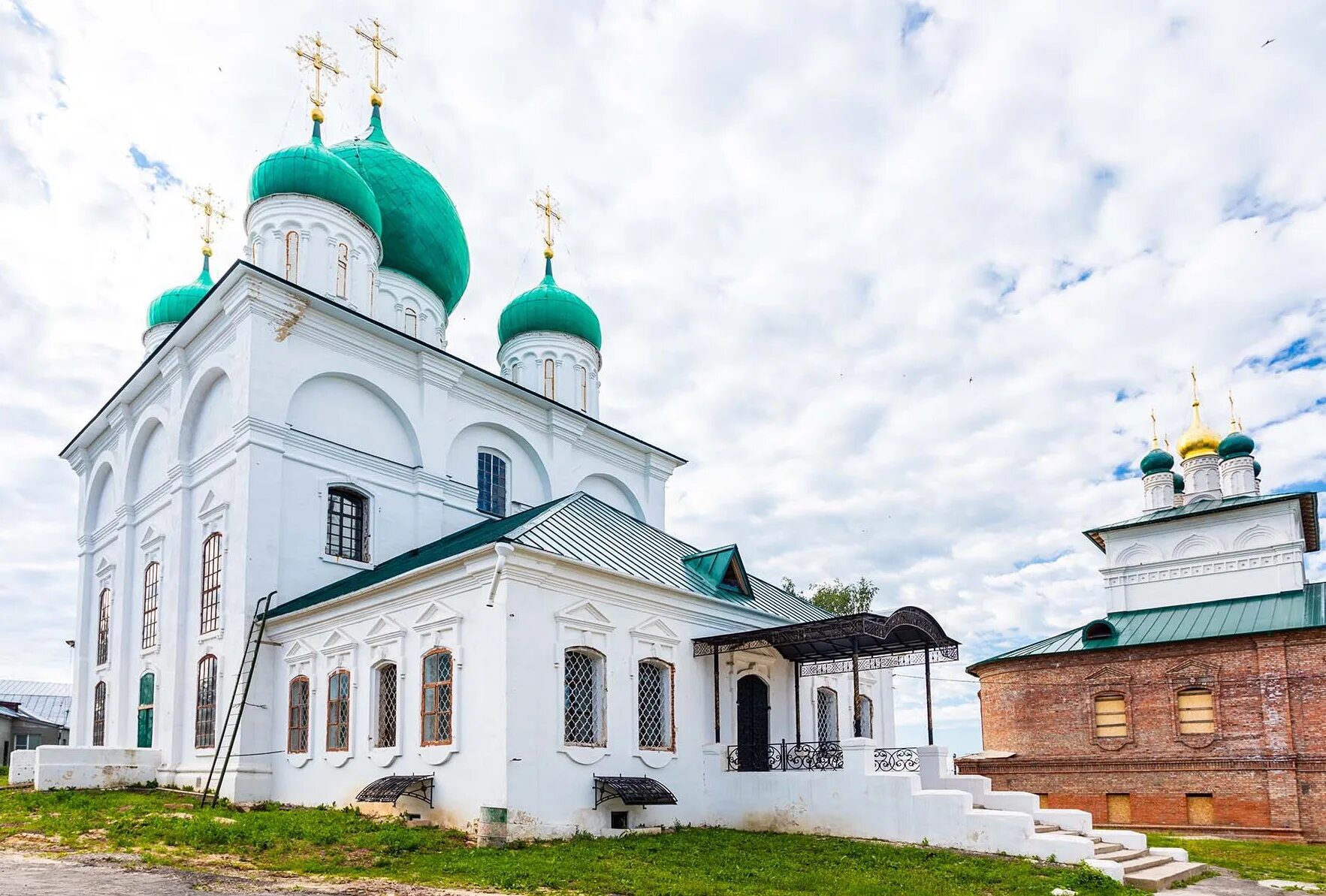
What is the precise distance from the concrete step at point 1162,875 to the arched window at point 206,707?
13.6 metres

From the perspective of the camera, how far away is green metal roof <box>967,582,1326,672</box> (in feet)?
67.7

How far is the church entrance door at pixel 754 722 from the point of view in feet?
51.5

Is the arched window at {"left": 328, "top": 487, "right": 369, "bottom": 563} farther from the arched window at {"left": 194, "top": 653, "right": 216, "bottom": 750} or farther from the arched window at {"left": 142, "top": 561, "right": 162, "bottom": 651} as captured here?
the arched window at {"left": 142, "top": 561, "right": 162, "bottom": 651}

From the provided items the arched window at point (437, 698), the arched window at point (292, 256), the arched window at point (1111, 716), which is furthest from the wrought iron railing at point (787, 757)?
the arched window at point (292, 256)

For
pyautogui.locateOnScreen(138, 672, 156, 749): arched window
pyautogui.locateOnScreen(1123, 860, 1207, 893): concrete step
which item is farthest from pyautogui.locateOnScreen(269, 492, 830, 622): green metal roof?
pyautogui.locateOnScreen(1123, 860, 1207, 893): concrete step

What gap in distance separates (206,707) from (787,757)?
32.1 feet

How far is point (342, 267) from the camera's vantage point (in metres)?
20.2

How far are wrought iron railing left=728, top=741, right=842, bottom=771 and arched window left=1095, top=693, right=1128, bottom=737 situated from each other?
364 inches

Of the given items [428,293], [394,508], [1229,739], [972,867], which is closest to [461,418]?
[394,508]

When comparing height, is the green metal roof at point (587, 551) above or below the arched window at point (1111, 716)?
above

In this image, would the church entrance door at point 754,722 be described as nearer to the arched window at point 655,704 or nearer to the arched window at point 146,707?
the arched window at point 655,704

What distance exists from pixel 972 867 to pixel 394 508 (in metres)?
12.1

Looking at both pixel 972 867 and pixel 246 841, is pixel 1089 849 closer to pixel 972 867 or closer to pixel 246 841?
pixel 972 867

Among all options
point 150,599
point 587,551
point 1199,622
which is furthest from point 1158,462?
point 150,599
